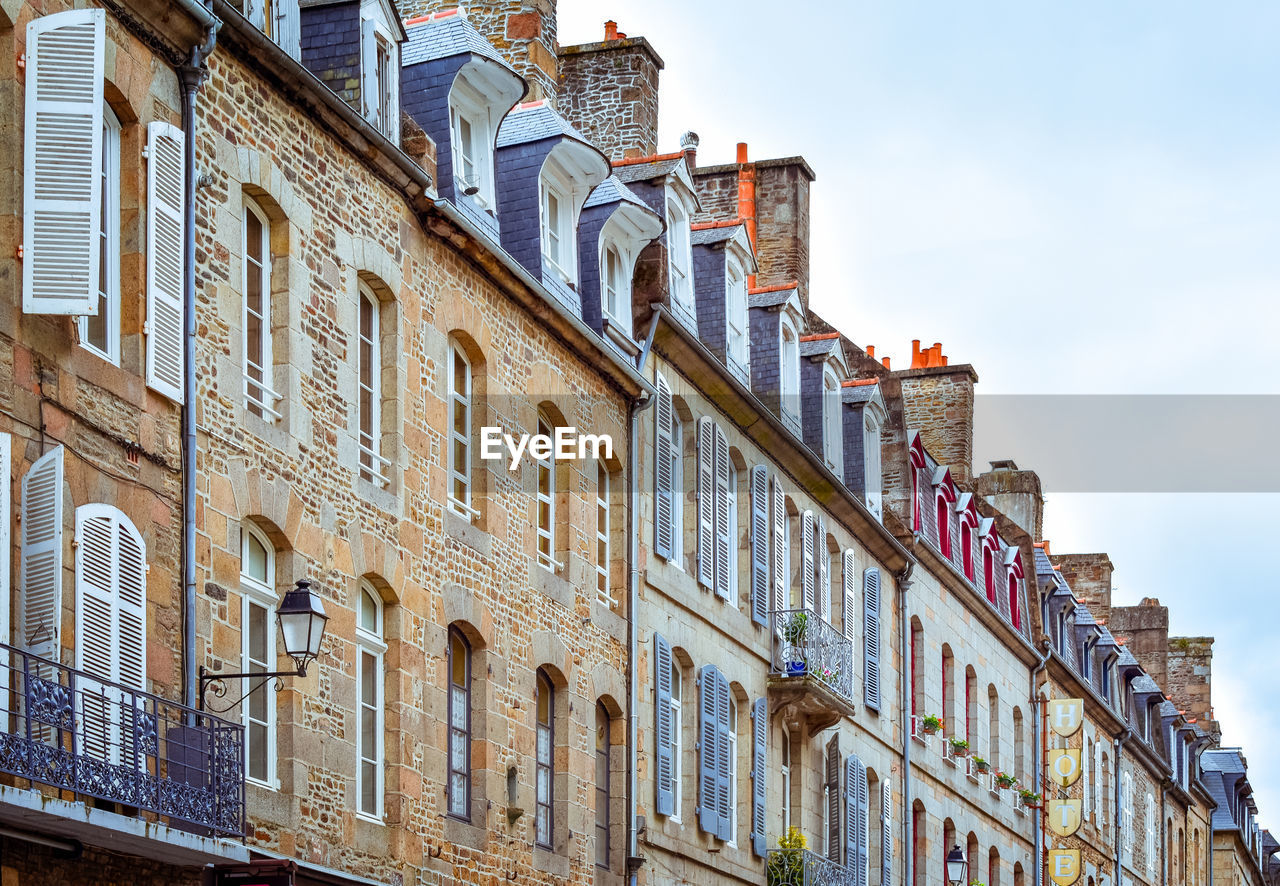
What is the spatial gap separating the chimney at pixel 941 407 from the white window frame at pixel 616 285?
59.8 ft

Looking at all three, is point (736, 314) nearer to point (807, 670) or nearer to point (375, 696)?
point (807, 670)

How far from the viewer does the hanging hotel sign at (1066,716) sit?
43750mm

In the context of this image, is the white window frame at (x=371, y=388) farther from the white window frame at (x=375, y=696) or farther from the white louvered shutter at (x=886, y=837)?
the white louvered shutter at (x=886, y=837)

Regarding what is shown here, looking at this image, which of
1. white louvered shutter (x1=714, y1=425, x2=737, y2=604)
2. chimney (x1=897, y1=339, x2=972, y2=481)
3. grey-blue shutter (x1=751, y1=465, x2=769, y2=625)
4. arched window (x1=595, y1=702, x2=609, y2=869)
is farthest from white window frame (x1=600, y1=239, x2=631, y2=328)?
chimney (x1=897, y1=339, x2=972, y2=481)

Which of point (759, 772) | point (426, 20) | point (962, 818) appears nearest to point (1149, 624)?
point (962, 818)

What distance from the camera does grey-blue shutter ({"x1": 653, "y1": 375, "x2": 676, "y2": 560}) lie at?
2561 centimetres

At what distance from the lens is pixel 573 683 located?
22969mm

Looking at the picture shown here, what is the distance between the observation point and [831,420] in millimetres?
32875

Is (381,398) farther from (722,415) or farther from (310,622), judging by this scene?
(722,415)

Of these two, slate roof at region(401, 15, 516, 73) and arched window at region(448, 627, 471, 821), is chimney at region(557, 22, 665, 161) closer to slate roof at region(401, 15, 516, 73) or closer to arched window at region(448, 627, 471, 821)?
slate roof at region(401, 15, 516, 73)

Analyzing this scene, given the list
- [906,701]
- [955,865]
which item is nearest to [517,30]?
[906,701]

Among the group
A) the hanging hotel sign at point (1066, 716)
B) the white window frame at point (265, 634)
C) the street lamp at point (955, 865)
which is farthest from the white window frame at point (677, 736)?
the hanging hotel sign at point (1066, 716)

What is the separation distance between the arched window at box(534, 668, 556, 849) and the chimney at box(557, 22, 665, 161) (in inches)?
326

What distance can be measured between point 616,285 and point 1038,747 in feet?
70.1
